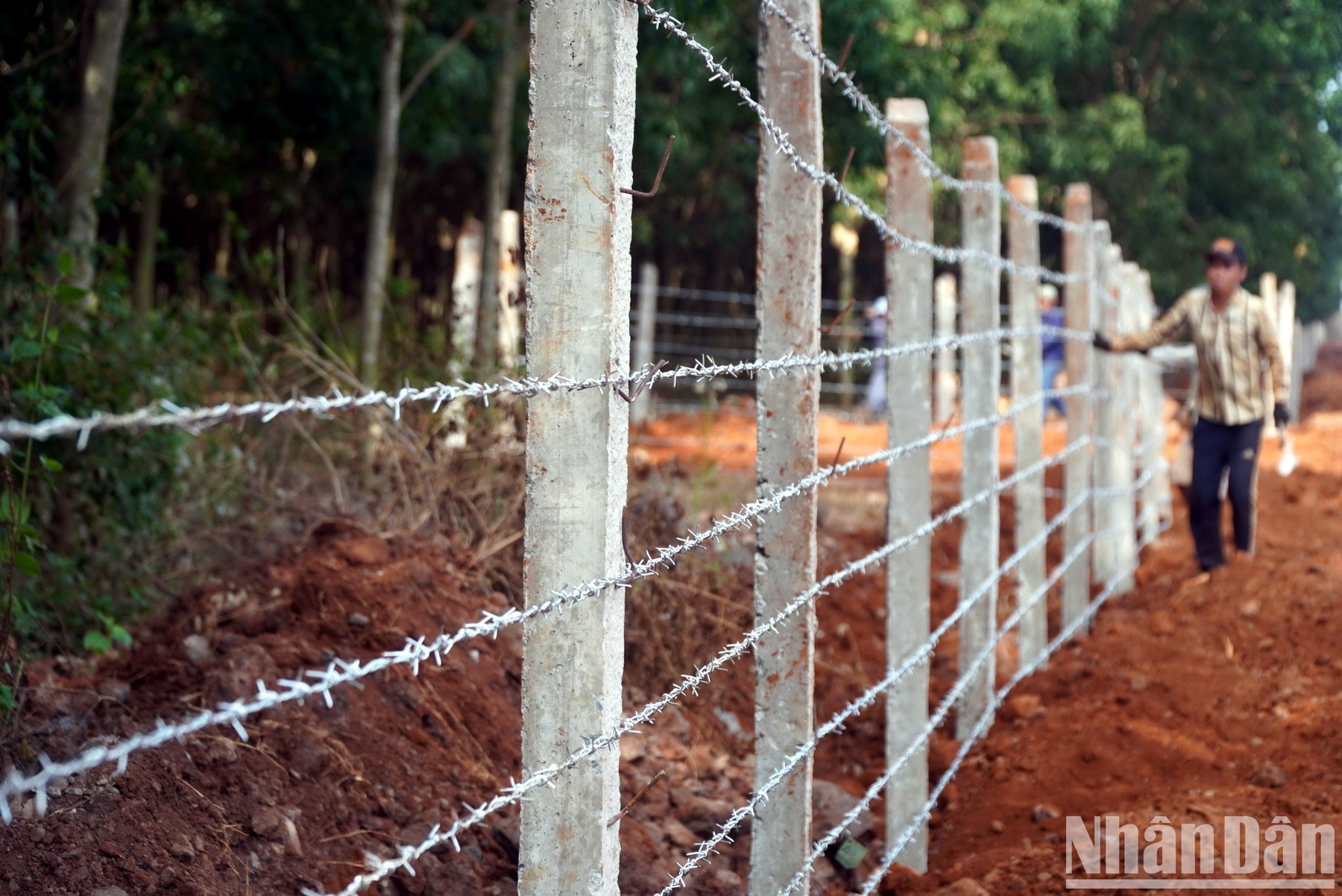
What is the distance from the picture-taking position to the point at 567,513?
2104 mm

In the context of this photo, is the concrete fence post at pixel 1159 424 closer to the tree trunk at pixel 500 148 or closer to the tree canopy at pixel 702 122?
the tree canopy at pixel 702 122

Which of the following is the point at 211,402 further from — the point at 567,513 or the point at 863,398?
the point at 863,398

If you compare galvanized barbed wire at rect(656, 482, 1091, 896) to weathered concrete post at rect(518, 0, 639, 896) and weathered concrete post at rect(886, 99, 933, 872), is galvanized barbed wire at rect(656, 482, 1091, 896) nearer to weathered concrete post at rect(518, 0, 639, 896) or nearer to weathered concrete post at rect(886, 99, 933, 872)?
weathered concrete post at rect(886, 99, 933, 872)

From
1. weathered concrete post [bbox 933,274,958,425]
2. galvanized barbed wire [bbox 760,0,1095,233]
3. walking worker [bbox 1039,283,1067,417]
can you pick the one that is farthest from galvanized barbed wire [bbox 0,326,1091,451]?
walking worker [bbox 1039,283,1067,417]

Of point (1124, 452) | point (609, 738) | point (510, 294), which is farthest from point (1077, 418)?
point (609, 738)

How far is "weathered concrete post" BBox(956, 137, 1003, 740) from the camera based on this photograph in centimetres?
513


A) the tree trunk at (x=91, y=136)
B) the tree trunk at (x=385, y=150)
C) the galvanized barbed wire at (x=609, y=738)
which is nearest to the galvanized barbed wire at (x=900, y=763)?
the galvanized barbed wire at (x=609, y=738)

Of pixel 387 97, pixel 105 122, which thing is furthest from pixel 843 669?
pixel 387 97

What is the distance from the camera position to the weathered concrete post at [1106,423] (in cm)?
769

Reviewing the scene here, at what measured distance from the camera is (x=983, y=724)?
5297mm

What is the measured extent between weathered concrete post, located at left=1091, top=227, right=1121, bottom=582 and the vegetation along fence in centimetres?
163

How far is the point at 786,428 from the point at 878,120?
968 mm

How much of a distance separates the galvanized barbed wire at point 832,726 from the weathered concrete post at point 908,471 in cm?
8

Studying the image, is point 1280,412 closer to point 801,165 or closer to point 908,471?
point 908,471
